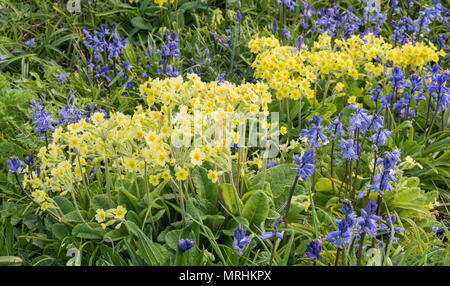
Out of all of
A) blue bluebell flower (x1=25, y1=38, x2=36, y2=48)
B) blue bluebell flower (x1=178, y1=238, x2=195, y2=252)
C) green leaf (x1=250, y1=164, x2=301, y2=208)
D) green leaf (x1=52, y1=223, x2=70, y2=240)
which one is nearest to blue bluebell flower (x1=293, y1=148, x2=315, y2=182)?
blue bluebell flower (x1=178, y1=238, x2=195, y2=252)

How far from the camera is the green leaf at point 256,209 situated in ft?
8.73

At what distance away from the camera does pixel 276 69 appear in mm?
3691

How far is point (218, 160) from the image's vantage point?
2504mm

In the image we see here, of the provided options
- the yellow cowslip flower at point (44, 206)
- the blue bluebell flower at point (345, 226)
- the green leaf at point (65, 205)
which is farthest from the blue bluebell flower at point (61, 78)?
the blue bluebell flower at point (345, 226)

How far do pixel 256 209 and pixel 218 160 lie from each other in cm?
38

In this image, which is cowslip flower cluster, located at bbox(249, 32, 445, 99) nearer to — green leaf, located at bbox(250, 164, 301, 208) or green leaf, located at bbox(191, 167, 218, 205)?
green leaf, located at bbox(250, 164, 301, 208)

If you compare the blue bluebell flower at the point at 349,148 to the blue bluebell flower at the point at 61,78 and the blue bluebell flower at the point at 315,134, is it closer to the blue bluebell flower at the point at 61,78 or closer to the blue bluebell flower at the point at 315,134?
the blue bluebell flower at the point at 315,134

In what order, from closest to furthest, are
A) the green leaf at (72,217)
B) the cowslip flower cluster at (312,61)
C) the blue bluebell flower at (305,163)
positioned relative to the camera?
1. the blue bluebell flower at (305,163)
2. the green leaf at (72,217)
3. the cowslip flower cluster at (312,61)

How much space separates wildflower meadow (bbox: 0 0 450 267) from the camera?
2.42 meters

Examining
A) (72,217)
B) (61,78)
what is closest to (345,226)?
(72,217)

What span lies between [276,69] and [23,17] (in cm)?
325

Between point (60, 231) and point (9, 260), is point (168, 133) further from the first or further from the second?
point (9, 260)

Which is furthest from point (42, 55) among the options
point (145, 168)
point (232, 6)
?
point (145, 168)
